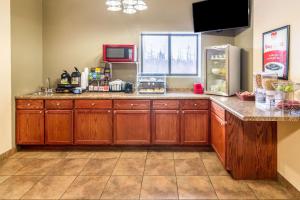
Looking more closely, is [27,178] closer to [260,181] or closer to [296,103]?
[260,181]

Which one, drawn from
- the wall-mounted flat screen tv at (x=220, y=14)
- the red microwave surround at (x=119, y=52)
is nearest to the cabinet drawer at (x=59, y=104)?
the red microwave surround at (x=119, y=52)

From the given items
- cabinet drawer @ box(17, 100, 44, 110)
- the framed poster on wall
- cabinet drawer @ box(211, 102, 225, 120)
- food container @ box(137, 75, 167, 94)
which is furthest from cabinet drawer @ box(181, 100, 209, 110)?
cabinet drawer @ box(17, 100, 44, 110)

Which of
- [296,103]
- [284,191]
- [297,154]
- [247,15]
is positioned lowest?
[284,191]

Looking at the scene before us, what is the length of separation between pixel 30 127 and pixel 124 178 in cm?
197

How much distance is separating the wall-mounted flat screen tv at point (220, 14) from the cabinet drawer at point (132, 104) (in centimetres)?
163

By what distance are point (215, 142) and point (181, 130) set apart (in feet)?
2.04

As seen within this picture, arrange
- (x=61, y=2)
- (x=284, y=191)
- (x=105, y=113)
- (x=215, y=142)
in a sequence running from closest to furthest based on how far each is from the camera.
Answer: (x=284, y=191)
(x=215, y=142)
(x=105, y=113)
(x=61, y=2)

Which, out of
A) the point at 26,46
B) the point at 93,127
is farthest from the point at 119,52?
the point at 26,46

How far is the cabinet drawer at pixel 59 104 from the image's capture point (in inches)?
178

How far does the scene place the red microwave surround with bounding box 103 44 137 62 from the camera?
4.90 m

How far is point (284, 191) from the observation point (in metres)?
3.04

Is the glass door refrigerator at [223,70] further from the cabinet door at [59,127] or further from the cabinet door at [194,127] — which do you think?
the cabinet door at [59,127]

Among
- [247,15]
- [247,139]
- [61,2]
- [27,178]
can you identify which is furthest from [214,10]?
[27,178]

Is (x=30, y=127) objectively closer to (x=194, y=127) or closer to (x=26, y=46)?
(x=26, y=46)
